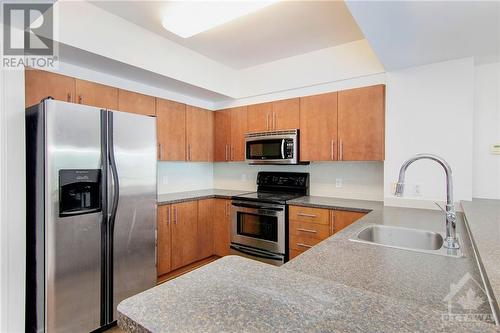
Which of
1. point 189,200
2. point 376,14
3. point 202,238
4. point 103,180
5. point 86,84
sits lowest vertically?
point 202,238

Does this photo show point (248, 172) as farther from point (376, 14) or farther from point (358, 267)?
point (358, 267)

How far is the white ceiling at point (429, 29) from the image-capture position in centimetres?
152

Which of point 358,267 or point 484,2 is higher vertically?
point 484,2

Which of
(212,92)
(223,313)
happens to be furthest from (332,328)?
(212,92)

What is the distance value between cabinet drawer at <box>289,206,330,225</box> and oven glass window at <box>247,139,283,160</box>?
686 millimetres

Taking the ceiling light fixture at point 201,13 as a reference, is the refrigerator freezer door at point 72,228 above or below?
below

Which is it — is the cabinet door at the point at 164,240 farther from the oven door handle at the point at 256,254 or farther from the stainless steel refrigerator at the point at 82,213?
the oven door handle at the point at 256,254

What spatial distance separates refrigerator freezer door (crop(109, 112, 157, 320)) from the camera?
2.11 meters

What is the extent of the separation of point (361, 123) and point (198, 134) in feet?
6.69

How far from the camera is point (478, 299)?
2.60 ft

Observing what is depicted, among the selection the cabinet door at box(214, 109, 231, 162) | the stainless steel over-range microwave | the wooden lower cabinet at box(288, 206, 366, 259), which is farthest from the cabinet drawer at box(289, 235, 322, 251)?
the cabinet door at box(214, 109, 231, 162)

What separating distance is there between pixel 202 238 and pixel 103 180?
161 cm

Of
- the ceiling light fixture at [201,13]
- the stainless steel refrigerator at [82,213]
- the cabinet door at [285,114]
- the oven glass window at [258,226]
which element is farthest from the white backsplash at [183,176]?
the ceiling light fixture at [201,13]

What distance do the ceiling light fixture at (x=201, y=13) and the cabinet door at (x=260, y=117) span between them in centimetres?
137
